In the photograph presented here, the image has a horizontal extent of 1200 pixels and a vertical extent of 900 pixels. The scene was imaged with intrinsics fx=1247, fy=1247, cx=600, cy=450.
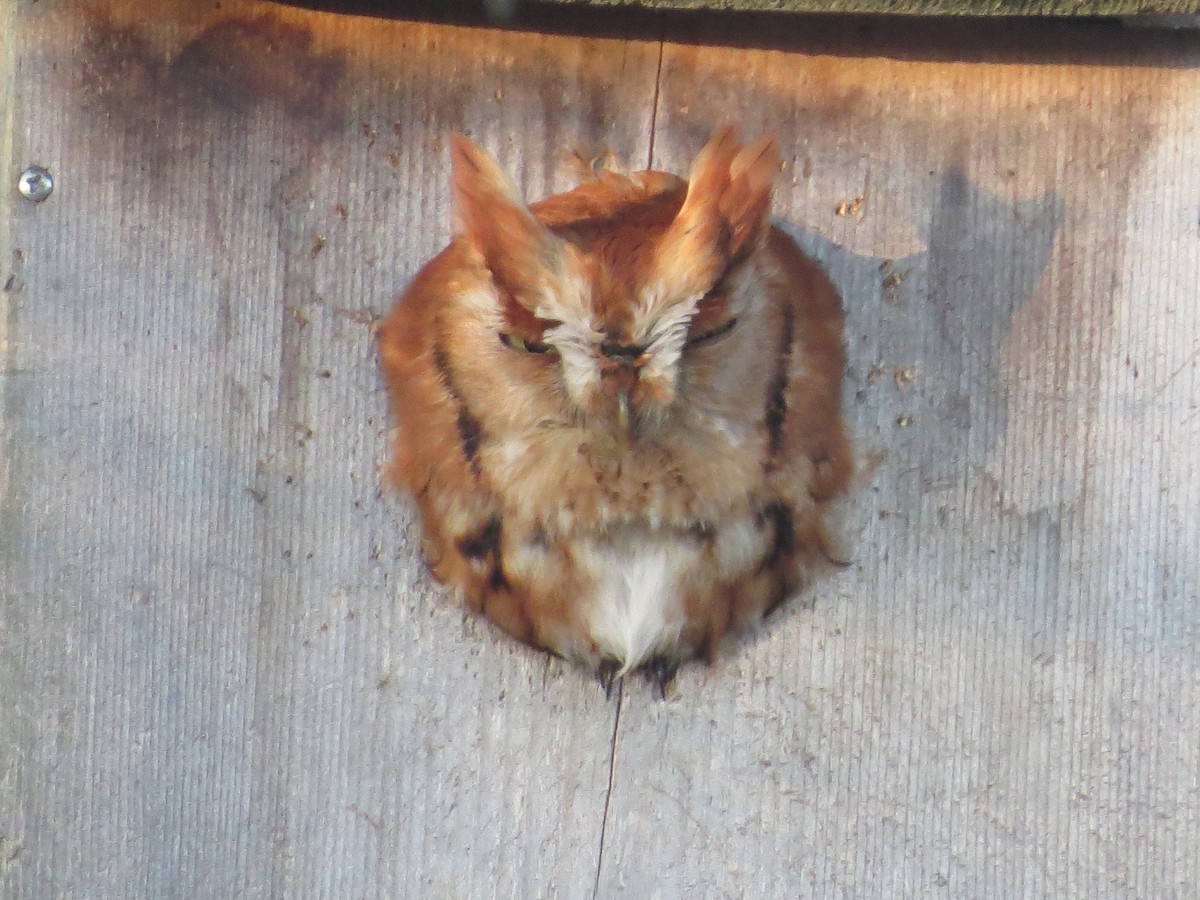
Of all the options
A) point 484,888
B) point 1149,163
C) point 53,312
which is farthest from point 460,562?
point 1149,163

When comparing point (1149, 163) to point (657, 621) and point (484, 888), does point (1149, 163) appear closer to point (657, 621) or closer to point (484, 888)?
point (657, 621)

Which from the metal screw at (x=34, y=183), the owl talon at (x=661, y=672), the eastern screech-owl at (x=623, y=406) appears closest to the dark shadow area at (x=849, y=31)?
the eastern screech-owl at (x=623, y=406)

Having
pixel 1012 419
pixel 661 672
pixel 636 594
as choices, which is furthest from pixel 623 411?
pixel 1012 419

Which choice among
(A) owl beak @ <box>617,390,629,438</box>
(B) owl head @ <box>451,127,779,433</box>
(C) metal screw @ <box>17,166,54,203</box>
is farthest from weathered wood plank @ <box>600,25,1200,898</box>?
(C) metal screw @ <box>17,166,54,203</box>

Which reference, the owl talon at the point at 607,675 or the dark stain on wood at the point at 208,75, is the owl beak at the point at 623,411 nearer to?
the owl talon at the point at 607,675

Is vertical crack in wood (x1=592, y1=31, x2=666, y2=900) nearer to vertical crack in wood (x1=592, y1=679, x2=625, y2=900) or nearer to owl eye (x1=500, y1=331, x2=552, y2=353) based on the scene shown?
vertical crack in wood (x1=592, y1=679, x2=625, y2=900)

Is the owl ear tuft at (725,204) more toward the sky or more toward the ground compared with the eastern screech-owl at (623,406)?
more toward the sky
